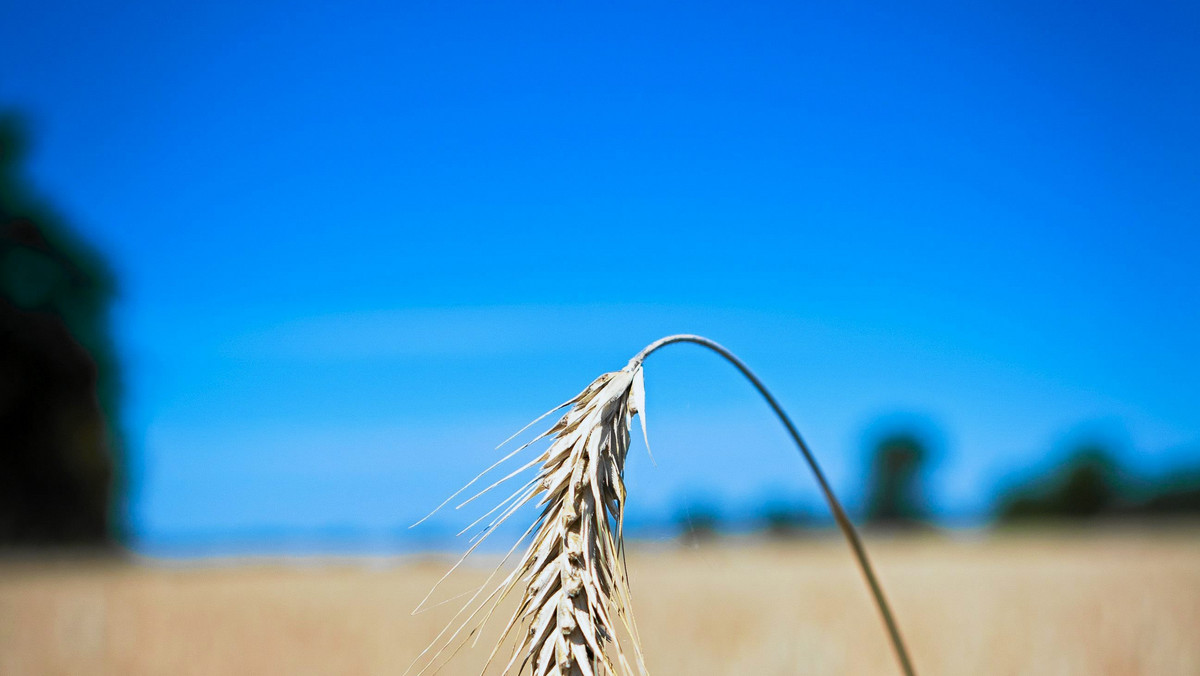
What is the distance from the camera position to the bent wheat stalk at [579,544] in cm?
137

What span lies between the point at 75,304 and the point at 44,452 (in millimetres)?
5335

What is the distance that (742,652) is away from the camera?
7.51 meters

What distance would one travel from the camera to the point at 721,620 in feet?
30.2

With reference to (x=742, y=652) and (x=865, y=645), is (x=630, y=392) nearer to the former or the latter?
(x=742, y=652)

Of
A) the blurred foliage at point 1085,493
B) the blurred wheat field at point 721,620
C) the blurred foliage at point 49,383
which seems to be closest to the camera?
the blurred wheat field at point 721,620

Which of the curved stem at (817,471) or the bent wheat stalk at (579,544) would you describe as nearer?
the bent wheat stalk at (579,544)

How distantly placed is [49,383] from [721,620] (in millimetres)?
21980

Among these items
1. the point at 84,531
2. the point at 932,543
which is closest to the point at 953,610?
the point at 932,543

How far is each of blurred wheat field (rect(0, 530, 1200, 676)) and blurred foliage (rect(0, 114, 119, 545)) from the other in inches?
293

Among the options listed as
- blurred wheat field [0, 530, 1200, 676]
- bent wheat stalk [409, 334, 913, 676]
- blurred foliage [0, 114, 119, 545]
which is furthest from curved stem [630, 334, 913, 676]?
blurred foliage [0, 114, 119, 545]

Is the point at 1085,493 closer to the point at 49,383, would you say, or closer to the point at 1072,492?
the point at 1072,492

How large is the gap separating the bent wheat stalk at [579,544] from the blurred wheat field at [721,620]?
1069 mm

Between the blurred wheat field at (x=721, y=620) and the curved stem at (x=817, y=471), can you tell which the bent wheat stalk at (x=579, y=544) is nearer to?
the curved stem at (x=817, y=471)

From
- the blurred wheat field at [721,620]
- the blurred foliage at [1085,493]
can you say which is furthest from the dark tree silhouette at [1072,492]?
the blurred wheat field at [721,620]
